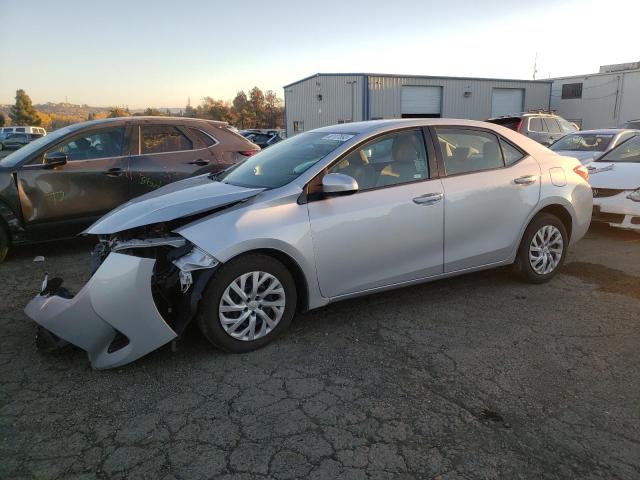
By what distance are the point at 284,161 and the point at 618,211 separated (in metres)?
4.92

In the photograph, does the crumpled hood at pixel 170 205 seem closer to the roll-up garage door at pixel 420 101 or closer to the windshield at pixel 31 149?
the windshield at pixel 31 149

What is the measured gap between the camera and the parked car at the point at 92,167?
18.7 ft

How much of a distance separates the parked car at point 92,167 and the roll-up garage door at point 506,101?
31561mm

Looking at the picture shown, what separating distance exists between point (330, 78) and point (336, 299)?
29848mm

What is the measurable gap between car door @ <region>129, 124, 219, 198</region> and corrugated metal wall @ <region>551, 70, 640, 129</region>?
33149 mm

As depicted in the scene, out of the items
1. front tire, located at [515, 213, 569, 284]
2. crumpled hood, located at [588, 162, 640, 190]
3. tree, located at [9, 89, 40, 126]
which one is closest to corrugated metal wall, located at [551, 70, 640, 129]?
crumpled hood, located at [588, 162, 640, 190]

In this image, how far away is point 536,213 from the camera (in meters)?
4.59

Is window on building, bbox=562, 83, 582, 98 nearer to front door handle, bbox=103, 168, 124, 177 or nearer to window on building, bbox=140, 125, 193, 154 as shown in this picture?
window on building, bbox=140, 125, 193, 154

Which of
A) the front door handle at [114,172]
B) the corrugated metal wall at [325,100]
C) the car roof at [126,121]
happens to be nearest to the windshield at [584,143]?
the car roof at [126,121]

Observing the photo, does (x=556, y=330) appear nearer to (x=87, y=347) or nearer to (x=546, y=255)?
(x=546, y=255)

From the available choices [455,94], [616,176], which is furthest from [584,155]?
[455,94]

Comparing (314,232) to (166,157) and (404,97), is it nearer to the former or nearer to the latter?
(166,157)

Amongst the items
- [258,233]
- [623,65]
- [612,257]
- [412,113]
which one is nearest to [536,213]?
[612,257]

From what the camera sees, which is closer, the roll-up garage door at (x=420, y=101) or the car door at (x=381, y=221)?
the car door at (x=381, y=221)
